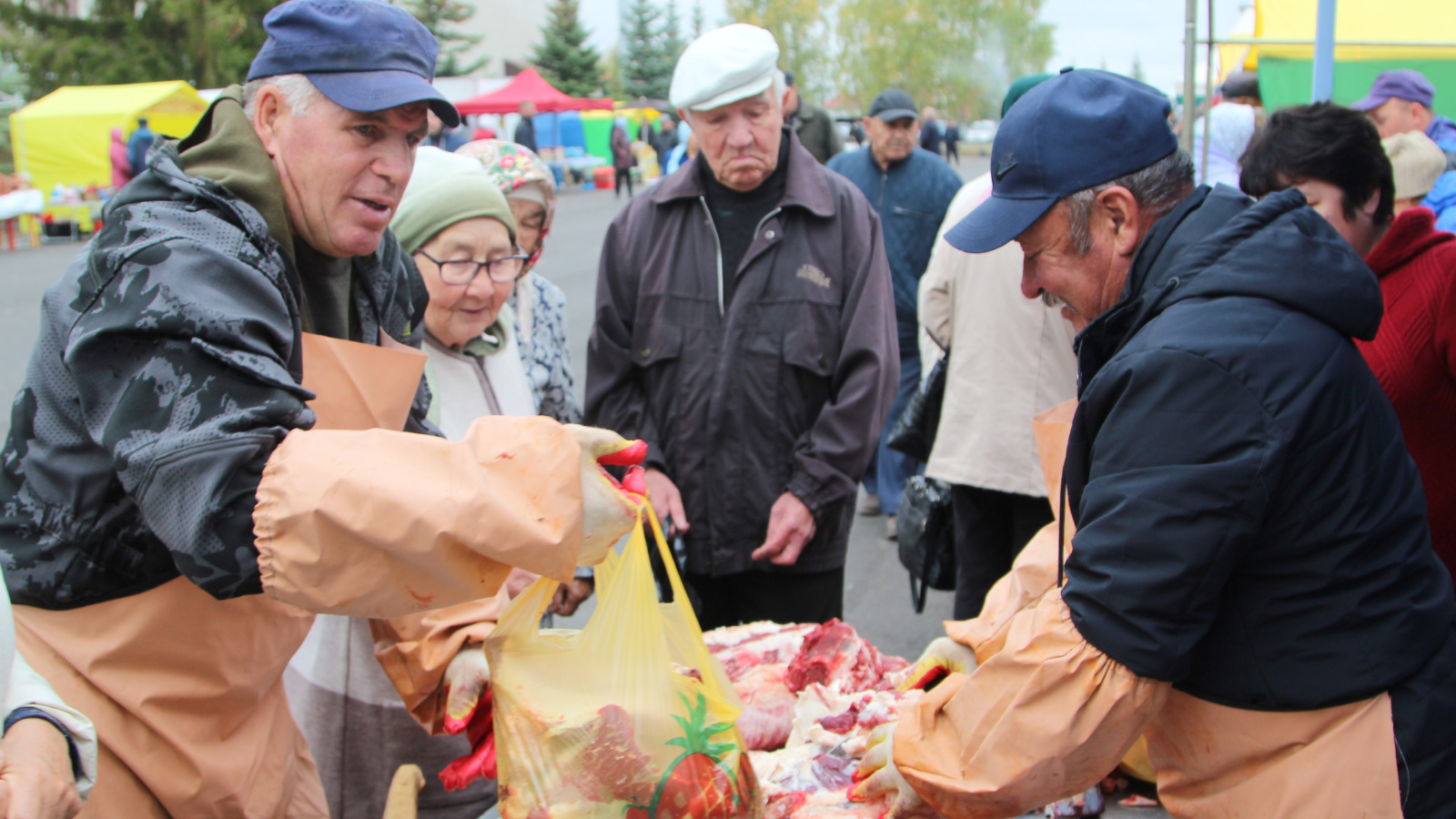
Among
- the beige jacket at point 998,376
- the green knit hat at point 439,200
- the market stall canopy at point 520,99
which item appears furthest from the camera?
the market stall canopy at point 520,99

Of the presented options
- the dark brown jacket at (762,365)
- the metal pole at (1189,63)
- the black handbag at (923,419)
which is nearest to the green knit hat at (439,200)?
the dark brown jacket at (762,365)

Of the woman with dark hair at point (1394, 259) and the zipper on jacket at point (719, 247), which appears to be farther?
the zipper on jacket at point (719, 247)

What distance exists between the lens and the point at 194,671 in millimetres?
1689

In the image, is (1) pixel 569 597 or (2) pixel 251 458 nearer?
(2) pixel 251 458

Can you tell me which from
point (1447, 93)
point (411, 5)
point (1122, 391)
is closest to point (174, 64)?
point (411, 5)

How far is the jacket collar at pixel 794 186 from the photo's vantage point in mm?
3033

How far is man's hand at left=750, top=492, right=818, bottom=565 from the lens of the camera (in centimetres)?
293

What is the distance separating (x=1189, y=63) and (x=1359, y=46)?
1339 millimetres

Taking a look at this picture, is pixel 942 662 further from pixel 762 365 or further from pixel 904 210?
pixel 904 210

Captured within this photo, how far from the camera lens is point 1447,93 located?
6.20 metres

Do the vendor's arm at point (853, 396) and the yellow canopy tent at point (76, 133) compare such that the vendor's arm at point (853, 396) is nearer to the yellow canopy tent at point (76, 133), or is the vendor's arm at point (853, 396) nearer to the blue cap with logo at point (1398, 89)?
the blue cap with logo at point (1398, 89)

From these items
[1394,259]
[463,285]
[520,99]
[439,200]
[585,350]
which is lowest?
[585,350]

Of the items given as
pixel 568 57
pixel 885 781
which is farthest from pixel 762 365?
pixel 568 57

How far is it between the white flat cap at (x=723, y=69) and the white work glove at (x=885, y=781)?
179 cm
